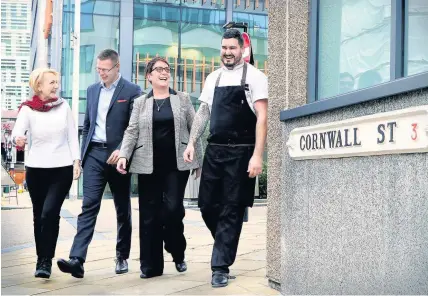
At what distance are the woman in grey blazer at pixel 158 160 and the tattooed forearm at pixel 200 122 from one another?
0.29 metres

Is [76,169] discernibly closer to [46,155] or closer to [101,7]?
[46,155]

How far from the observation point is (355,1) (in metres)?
4.84

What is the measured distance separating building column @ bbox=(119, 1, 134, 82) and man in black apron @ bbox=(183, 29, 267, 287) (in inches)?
934

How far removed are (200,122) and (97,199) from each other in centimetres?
128

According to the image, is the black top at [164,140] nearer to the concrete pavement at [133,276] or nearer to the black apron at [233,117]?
the black apron at [233,117]

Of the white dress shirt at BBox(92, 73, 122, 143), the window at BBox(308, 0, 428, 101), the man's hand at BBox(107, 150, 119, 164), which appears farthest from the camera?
the white dress shirt at BBox(92, 73, 122, 143)

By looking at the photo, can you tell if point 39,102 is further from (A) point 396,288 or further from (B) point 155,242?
(A) point 396,288

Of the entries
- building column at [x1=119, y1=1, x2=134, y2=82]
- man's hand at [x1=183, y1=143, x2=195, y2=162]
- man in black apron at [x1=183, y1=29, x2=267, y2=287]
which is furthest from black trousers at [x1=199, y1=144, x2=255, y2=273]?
building column at [x1=119, y1=1, x2=134, y2=82]

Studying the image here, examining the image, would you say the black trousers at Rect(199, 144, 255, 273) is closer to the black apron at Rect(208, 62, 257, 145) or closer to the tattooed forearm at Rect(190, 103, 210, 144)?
→ the black apron at Rect(208, 62, 257, 145)

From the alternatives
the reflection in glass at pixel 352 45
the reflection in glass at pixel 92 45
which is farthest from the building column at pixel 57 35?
the reflection in glass at pixel 352 45

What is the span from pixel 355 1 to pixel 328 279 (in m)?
1.82

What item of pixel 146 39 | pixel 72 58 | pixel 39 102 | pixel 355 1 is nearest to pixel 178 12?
pixel 146 39

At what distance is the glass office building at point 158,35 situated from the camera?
29297 mm

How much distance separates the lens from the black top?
6.53 m
